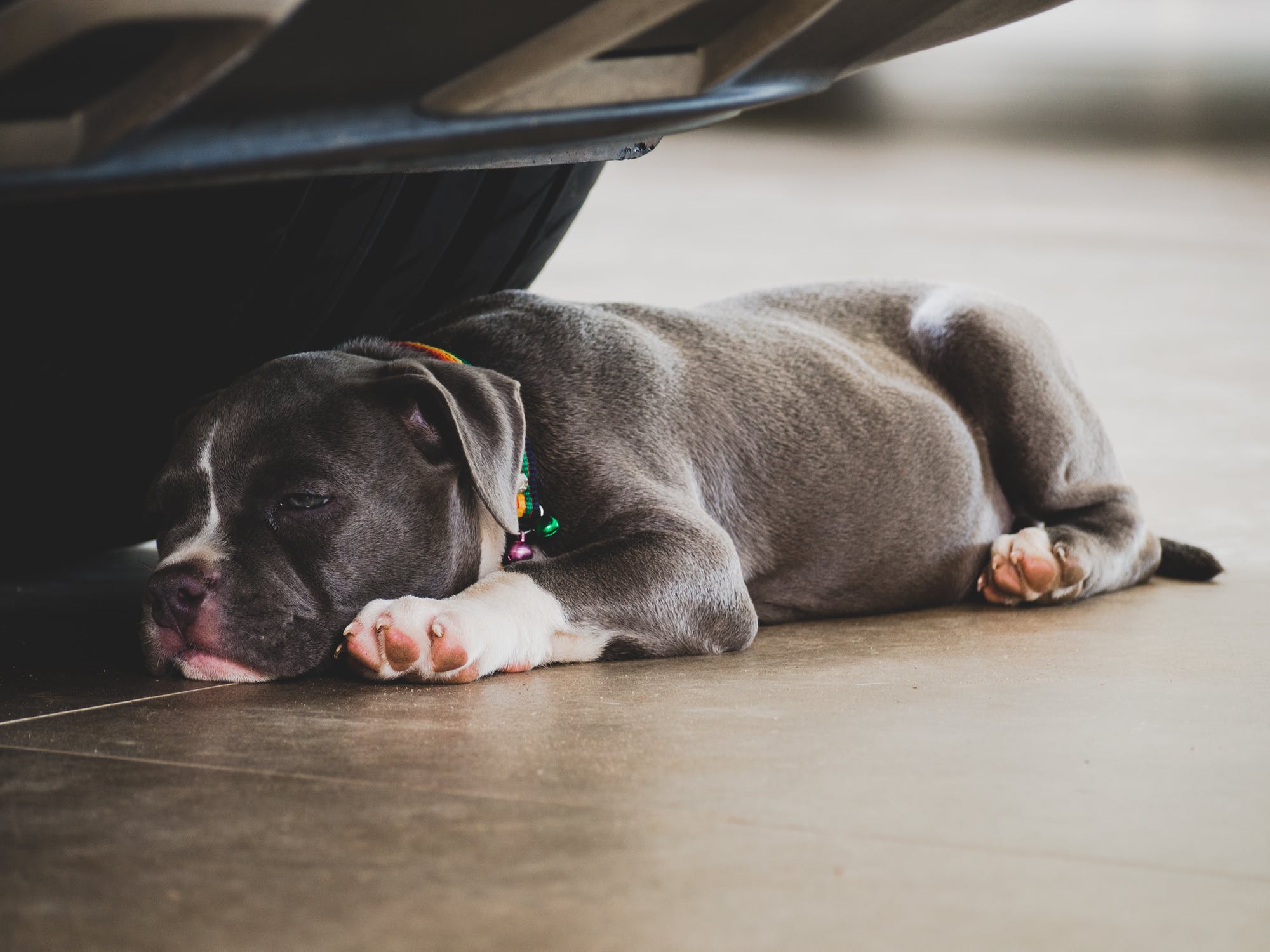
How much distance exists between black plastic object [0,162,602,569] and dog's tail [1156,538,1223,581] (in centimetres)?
177

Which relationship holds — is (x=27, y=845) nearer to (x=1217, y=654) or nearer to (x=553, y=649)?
(x=553, y=649)

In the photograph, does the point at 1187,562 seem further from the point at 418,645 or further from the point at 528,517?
the point at 418,645

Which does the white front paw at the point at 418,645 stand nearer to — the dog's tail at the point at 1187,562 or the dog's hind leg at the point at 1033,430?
the dog's hind leg at the point at 1033,430

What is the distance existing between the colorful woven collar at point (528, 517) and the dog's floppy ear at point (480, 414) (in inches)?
5.0

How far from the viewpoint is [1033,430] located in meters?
3.84

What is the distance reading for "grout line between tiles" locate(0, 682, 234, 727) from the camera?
2.19 meters

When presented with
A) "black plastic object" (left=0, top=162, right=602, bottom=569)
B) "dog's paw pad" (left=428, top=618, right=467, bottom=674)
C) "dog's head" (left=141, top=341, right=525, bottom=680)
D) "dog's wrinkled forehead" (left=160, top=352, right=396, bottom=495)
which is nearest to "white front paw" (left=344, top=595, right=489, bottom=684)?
"dog's paw pad" (left=428, top=618, right=467, bottom=674)

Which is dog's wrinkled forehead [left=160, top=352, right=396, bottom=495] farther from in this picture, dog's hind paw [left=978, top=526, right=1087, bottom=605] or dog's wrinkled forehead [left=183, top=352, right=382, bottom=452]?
dog's hind paw [left=978, top=526, right=1087, bottom=605]

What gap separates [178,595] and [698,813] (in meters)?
1.24

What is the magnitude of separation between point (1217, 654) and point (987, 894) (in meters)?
1.57

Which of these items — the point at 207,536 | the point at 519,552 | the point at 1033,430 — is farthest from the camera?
the point at 1033,430

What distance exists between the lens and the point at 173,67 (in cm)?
146

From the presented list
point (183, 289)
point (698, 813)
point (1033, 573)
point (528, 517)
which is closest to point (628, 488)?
point (528, 517)

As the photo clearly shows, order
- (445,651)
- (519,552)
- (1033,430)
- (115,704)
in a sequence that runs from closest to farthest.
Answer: (115,704) → (445,651) → (519,552) → (1033,430)
